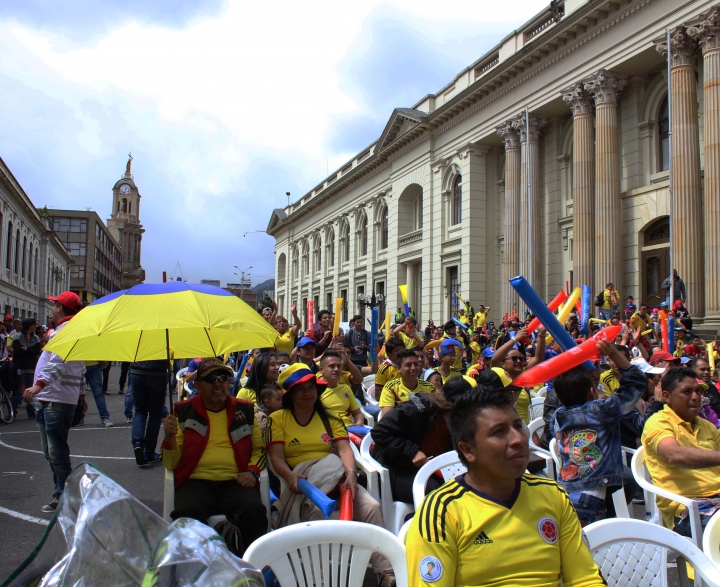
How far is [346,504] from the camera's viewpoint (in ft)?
13.3

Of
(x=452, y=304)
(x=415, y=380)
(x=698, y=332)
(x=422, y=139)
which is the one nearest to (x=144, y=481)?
(x=415, y=380)

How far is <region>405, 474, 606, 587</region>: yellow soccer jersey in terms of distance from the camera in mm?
2203

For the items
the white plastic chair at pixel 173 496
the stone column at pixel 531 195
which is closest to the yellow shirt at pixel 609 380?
the white plastic chair at pixel 173 496

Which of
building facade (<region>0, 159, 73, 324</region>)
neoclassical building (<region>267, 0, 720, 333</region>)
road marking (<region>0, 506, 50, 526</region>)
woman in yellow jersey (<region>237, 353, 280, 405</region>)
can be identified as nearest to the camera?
road marking (<region>0, 506, 50, 526</region>)

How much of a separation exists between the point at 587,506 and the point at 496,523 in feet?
6.36

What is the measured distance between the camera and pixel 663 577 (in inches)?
119

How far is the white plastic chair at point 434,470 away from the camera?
4031mm

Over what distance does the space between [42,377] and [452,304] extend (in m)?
26.3

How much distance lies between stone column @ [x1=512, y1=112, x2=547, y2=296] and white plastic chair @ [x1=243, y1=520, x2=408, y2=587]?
74.0ft

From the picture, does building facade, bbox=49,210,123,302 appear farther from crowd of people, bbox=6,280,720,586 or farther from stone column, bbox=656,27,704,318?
crowd of people, bbox=6,280,720,586

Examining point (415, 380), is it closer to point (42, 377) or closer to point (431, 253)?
point (42, 377)

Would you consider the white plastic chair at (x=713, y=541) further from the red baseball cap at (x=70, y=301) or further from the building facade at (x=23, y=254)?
the building facade at (x=23, y=254)

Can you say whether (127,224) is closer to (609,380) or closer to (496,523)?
(609,380)

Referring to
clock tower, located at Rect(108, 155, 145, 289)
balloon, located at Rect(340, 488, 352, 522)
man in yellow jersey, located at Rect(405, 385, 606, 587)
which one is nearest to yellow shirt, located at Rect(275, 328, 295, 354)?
balloon, located at Rect(340, 488, 352, 522)
